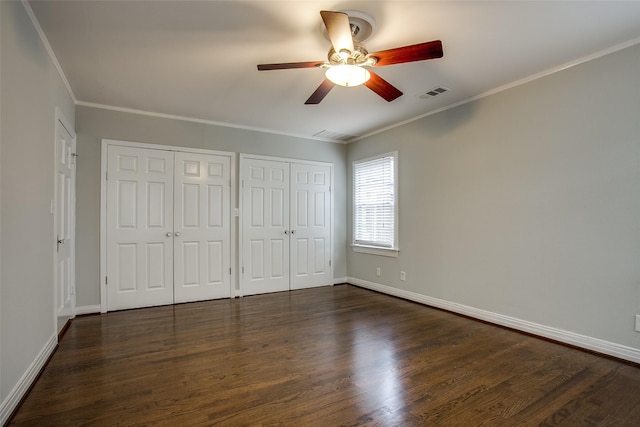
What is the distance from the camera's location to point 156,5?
2115 millimetres

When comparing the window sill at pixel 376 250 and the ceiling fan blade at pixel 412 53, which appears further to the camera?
the window sill at pixel 376 250

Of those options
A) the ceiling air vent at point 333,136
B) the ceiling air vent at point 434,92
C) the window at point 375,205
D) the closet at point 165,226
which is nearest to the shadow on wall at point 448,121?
the ceiling air vent at point 434,92

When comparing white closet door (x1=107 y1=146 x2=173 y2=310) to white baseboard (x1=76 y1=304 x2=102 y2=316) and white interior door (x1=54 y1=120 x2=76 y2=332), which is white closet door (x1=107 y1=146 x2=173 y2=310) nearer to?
white baseboard (x1=76 y1=304 x2=102 y2=316)

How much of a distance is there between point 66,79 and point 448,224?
173 inches

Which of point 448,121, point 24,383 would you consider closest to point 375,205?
point 448,121

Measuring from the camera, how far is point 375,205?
5.07 metres

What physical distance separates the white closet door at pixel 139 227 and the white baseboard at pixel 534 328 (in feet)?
10.6

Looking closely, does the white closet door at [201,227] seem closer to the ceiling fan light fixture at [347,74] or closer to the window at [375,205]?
the window at [375,205]

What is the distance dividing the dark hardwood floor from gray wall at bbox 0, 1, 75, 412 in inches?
14.6

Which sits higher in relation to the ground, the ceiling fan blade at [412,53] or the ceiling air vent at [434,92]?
the ceiling air vent at [434,92]

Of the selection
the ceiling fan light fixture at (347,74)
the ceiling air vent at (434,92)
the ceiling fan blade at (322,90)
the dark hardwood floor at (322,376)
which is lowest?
the dark hardwood floor at (322,376)

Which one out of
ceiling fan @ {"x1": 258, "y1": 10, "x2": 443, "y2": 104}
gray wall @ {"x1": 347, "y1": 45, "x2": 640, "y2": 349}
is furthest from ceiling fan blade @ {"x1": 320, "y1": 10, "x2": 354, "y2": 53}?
gray wall @ {"x1": 347, "y1": 45, "x2": 640, "y2": 349}

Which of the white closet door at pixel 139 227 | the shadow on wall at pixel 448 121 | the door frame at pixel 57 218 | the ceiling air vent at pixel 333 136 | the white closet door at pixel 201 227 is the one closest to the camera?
the door frame at pixel 57 218

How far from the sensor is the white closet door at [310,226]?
5.23m
